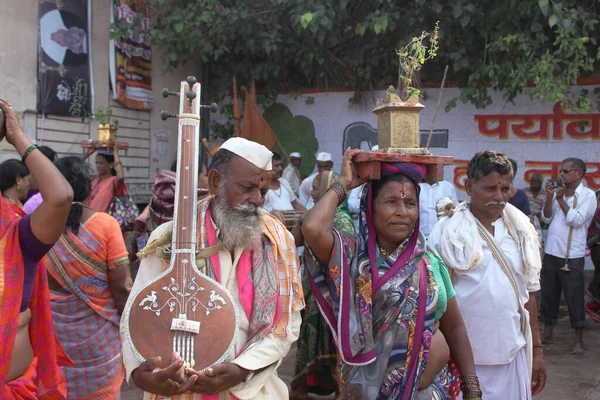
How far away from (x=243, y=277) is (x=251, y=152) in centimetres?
50

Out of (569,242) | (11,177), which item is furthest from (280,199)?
(11,177)

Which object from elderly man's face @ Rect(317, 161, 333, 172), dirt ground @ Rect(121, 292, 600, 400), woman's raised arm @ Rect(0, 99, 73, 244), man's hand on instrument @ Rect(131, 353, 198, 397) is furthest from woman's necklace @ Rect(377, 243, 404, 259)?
elderly man's face @ Rect(317, 161, 333, 172)

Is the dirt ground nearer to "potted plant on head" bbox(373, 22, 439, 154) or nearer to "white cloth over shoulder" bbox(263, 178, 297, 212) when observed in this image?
"white cloth over shoulder" bbox(263, 178, 297, 212)

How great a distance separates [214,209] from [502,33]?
286 inches

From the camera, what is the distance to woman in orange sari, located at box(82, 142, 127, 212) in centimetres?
706

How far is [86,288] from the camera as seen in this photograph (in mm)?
3693

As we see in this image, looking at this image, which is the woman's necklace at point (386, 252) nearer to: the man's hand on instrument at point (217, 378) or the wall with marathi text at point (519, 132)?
the man's hand on instrument at point (217, 378)

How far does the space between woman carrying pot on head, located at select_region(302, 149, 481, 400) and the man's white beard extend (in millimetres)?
246

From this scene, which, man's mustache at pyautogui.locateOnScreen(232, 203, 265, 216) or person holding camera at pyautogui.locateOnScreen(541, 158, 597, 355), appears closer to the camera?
man's mustache at pyautogui.locateOnScreen(232, 203, 265, 216)

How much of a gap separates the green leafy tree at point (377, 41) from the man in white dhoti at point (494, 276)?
5.29 m

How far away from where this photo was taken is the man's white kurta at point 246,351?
2217 millimetres

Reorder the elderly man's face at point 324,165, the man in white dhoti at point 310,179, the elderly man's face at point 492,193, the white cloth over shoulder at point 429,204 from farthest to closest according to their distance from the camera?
the elderly man's face at point 324,165
the man in white dhoti at point 310,179
the white cloth over shoulder at point 429,204
the elderly man's face at point 492,193

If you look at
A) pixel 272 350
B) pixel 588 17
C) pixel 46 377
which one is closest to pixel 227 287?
pixel 272 350

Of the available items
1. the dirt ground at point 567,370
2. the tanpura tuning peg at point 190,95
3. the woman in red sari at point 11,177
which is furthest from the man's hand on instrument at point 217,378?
the dirt ground at point 567,370
